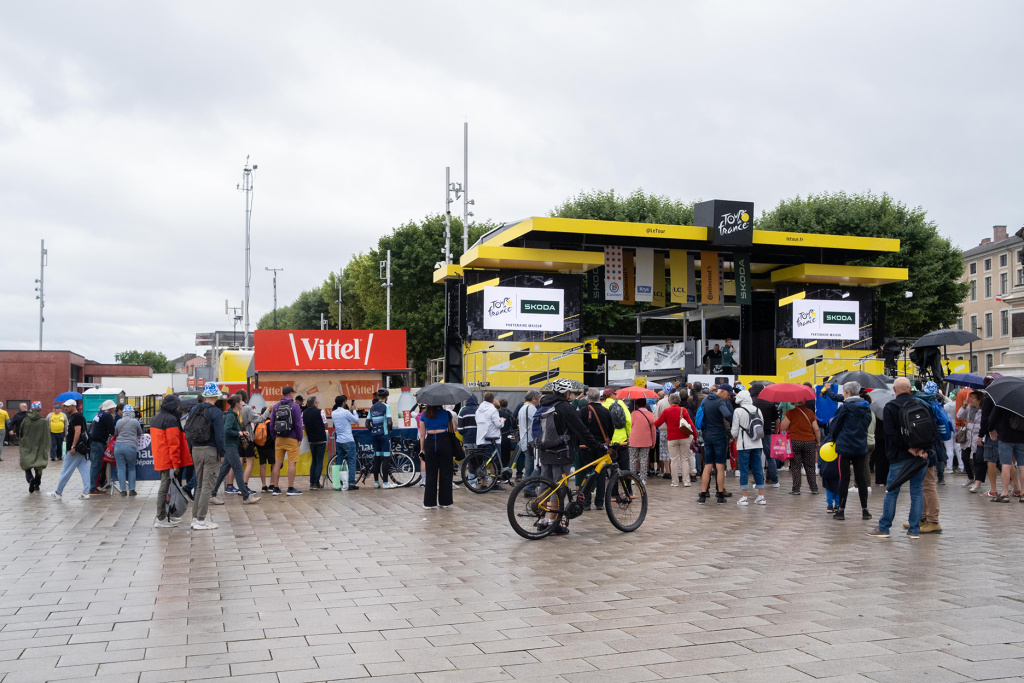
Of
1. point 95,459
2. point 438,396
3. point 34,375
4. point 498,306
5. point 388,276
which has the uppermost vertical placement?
point 388,276

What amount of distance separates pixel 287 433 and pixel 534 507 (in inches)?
234

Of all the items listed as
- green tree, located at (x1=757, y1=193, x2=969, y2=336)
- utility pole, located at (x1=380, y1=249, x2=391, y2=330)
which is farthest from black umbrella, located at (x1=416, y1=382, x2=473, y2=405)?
utility pole, located at (x1=380, y1=249, x2=391, y2=330)

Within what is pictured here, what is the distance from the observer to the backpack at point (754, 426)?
12352 millimetres

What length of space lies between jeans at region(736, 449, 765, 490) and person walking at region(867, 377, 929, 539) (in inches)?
113

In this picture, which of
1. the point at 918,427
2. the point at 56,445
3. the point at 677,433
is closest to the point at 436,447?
the point at 677,433

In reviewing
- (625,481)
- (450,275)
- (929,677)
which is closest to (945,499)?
(625,481)

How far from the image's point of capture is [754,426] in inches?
486

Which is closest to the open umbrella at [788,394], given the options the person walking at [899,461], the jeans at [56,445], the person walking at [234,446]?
the person walking at [899,461]

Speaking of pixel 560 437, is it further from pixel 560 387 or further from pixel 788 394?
pixel 788 394

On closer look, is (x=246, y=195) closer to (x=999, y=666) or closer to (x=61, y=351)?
(x=61, y=351)

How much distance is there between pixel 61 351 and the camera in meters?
45.7

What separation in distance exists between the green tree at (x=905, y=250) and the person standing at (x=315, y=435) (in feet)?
96.2

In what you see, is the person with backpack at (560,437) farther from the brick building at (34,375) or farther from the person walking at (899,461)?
the brick building at (34,375)

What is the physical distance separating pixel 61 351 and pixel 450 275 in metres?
27.5
